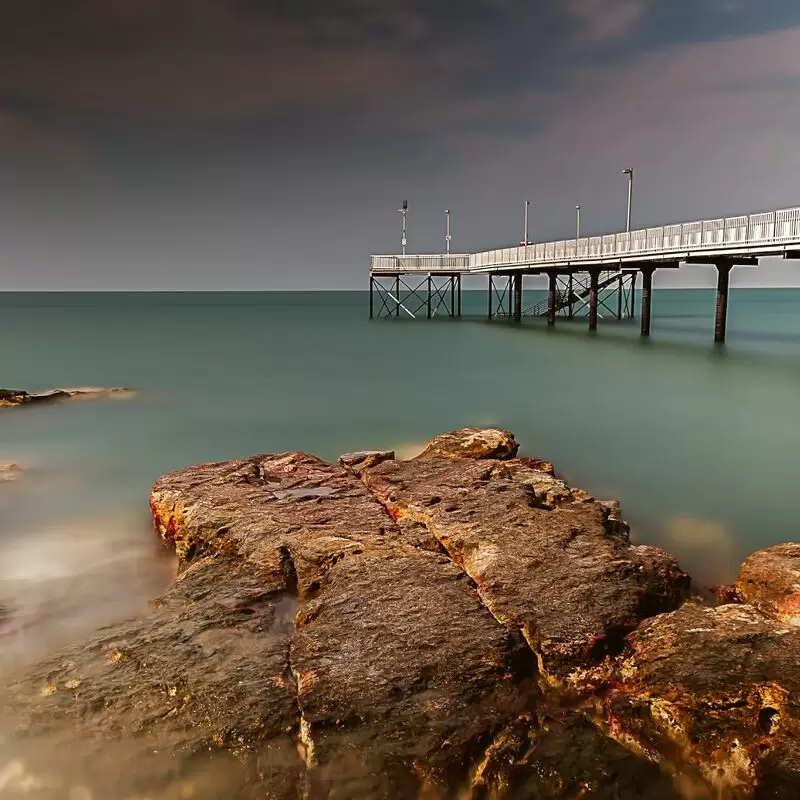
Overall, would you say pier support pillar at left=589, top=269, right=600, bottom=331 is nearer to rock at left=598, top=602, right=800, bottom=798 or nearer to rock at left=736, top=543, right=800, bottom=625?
rock at left=736, top=543, right=800, bottom=625

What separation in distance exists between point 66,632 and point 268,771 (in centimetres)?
272

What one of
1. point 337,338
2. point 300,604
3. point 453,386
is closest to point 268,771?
point 300,604

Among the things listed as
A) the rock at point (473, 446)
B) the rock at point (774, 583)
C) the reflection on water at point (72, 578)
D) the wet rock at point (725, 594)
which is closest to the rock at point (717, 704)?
the rock at point (774, 583)

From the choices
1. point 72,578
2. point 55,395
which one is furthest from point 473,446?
point 55,395

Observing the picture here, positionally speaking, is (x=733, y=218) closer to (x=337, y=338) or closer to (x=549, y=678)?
(x=549, y=678)

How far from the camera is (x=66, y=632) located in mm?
5789

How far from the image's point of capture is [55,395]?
18.2 metres

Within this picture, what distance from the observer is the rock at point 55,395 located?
56.1ft

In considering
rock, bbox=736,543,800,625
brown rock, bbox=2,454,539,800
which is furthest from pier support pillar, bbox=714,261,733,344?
brown rock, bbox=2,454,539,800

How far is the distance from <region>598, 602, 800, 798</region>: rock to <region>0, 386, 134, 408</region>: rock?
16.6 m

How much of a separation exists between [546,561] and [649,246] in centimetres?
2279

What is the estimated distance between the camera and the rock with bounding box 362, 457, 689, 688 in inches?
194

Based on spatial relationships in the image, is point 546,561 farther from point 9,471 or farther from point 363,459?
point 9,471

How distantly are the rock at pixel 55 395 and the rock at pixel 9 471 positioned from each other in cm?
629
